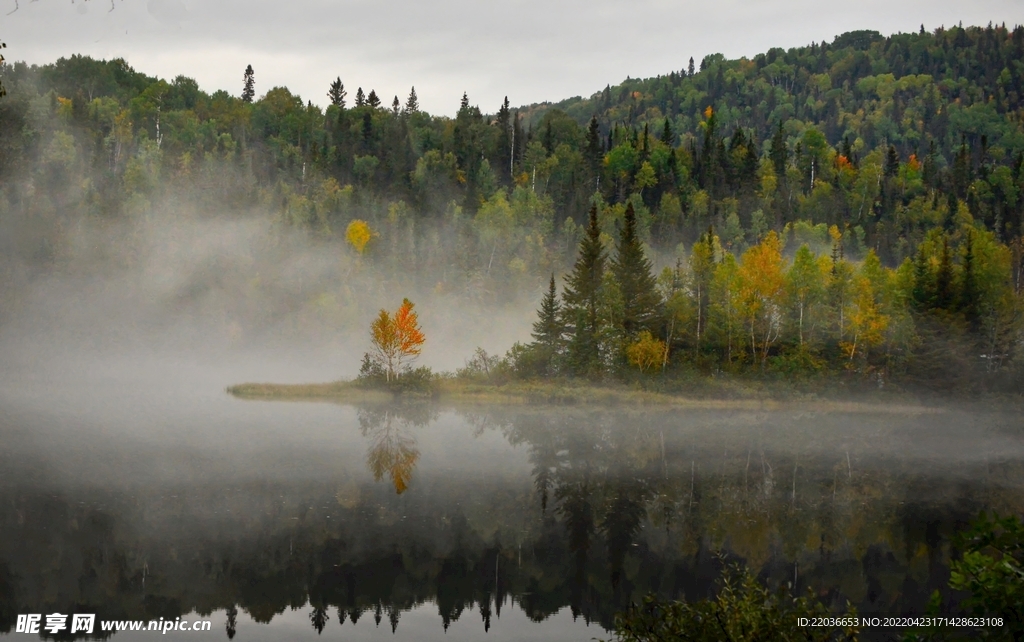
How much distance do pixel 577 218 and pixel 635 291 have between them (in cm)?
4836

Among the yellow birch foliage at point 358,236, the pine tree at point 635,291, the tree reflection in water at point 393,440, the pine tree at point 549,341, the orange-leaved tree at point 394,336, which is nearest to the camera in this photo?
the tree reflection in water at point 393,440

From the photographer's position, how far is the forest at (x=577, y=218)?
7938 centimetres

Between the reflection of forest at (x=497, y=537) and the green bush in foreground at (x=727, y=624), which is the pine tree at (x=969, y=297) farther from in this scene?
the green bush in foreground at (x=727, y=624)

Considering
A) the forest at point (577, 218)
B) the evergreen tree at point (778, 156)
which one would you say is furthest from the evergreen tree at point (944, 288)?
the evergreen tree at point (778, 156)

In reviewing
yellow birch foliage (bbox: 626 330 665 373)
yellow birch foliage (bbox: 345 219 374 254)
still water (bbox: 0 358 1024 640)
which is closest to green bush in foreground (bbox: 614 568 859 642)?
still water (bbox: 0 358 1024 640)

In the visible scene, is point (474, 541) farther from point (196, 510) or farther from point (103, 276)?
point (103, 276)

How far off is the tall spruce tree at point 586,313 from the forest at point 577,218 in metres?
0.20

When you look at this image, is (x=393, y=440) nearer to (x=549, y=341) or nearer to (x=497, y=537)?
(x=497, y=537)

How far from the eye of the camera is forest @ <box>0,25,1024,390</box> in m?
79.4

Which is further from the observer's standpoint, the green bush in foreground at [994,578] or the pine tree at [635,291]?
the pine tree at [635,291]

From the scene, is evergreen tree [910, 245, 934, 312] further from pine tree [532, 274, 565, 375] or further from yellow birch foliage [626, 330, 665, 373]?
pine tree [532, 274, 565, 375]

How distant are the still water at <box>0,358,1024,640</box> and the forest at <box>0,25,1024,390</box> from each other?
28.9 ft

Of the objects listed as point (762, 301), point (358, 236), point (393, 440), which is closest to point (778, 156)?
point (358, 236)

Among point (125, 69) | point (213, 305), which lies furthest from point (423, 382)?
point (125, 69)
